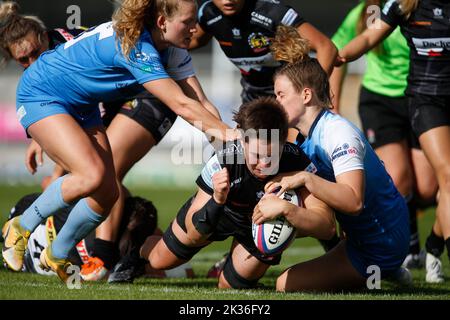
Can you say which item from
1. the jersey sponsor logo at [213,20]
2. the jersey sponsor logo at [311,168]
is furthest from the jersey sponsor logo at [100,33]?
the jersey sponsor logo at [213,20]

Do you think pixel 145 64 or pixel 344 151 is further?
pixel 145 64

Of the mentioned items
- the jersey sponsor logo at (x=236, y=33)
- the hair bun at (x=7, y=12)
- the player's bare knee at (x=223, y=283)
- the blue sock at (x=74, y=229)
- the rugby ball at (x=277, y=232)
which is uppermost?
the hair bun at (x=7, y=12)

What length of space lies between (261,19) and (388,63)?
2141 millimetres

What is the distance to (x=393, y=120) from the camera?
805 cm

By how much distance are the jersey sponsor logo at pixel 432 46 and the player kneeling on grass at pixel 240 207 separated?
6.10 feet

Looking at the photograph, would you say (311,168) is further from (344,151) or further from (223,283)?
(223,283)

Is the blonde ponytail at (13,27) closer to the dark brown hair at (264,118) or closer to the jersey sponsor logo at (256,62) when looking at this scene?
the jersey sponsor logo at (256,62)

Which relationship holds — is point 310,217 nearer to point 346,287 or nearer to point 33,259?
point 346,287

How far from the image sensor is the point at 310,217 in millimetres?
4746

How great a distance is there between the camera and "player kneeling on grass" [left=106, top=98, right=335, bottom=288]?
475 centimetres

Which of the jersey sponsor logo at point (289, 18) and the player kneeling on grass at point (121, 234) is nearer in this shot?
the player kneeling on grass at point (121, 234)

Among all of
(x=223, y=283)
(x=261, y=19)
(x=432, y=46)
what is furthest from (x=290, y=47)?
(x=223, y=283)

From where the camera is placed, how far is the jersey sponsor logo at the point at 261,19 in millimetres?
6656

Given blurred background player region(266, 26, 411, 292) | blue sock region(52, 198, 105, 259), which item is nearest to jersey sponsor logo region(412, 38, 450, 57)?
blurred background player region(266, 26, 411, 292)
